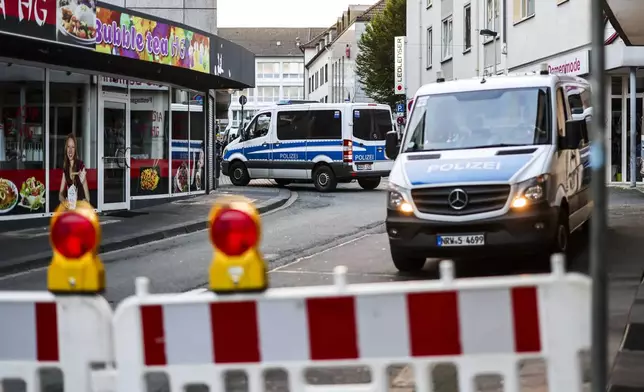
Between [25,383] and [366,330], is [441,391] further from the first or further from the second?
[25,383]

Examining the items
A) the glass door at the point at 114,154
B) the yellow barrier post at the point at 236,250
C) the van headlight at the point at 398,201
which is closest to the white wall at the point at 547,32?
the glass door at the point at 114,154

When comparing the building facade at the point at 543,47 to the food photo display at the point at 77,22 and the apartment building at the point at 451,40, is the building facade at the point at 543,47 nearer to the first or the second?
the apartment building at the point at 451,40

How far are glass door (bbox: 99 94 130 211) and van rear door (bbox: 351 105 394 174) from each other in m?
8.69

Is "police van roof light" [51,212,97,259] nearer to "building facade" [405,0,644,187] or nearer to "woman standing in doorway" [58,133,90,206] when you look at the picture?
"building facade" [405,0,644,187]

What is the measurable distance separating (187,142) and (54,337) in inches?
753

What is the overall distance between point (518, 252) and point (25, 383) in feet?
20.9

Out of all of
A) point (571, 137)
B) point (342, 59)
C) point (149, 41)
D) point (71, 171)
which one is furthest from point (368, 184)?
point (342, 59)

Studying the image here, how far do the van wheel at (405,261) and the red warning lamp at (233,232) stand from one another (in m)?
6.51

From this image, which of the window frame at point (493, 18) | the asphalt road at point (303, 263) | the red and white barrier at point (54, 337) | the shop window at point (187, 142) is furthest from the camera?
the window frame at point (493, 18)

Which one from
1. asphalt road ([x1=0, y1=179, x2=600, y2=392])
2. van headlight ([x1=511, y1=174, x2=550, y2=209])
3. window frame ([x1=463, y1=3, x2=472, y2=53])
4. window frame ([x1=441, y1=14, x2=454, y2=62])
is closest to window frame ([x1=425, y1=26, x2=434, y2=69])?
window frame ([x1=441, y1=14, x2=454, y2=62])

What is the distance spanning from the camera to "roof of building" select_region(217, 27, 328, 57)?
13412 cm

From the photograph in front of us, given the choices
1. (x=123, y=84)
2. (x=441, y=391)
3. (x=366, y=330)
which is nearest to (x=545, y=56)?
(x=123, y=84)

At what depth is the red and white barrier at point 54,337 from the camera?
3.49 meters

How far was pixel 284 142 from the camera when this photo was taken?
1084 inches
